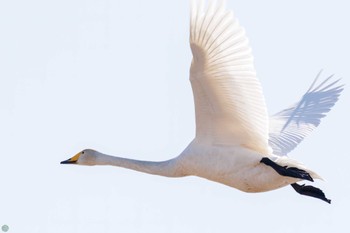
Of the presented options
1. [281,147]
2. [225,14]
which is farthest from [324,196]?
[225,14]

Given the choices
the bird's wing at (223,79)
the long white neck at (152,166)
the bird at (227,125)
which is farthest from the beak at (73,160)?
the bird's wing at (223,79)

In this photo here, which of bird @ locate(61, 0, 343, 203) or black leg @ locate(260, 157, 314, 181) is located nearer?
bird @ locate(61, 0, 343, 203)

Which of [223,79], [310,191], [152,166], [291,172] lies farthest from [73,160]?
[291,172]

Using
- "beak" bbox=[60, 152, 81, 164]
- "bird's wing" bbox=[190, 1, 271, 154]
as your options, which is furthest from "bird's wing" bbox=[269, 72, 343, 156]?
"beak" bbox=[60, 152, 81, 164]

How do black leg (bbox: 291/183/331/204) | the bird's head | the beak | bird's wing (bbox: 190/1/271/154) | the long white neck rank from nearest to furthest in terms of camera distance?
bird's wing (bbox: 190/1/271/154)
the long white neck
black leg (bbox: 291/183/331/204)
the bird's head
the beak

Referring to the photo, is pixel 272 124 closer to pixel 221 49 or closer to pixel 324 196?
pixel 324 196

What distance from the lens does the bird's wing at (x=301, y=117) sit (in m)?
21.0

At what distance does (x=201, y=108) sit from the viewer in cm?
1869

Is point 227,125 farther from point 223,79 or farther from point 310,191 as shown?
point 310,191

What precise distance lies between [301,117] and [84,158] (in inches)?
139

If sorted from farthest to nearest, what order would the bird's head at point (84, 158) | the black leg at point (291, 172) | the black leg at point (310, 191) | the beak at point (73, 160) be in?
the beak at point (73, 160), the bird's head at point (84, 158), the black leg at point (310, 191), the black leg at point (291, 172)

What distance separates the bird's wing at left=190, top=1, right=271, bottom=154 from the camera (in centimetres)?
1786

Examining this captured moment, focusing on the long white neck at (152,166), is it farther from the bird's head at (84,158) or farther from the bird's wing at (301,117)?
the bird's wing at (301,117)

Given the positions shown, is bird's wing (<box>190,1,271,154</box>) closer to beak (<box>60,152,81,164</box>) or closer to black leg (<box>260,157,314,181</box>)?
black leg (<box>260,157,314,181</box>)
